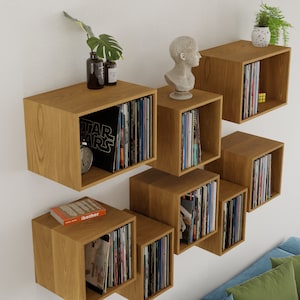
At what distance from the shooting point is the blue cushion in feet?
10.9


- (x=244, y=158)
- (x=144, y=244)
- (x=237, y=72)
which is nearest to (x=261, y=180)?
(x=244, y=158)

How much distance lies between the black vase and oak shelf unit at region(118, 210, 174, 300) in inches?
25.8

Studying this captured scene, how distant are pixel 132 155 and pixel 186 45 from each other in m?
0.51

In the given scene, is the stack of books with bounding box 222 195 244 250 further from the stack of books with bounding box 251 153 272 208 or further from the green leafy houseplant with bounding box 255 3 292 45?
the green leafy houseplant with bounding box 255 3 292 45


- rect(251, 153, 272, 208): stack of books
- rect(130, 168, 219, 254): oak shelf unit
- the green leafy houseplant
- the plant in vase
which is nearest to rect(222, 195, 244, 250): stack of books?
rect(251, 153, 272, 208): stack of books

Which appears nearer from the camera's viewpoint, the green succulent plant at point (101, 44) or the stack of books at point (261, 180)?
the green succulent plant at point (101, 44)

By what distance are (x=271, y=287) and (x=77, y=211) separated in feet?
4.10

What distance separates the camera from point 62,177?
6.92 feet

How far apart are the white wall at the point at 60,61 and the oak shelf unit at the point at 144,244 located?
0.16 m

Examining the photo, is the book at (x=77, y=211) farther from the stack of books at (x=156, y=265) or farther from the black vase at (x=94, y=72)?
the black vase at (x=94, y=72)

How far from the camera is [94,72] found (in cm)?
221

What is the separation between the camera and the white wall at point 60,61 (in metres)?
2.12

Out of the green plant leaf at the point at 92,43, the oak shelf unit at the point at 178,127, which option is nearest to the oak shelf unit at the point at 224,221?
the oak shelf unit at the point at 178,127

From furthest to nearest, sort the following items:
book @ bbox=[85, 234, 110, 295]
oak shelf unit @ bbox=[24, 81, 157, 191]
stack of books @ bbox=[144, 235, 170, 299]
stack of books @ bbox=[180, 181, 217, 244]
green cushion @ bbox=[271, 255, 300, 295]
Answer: green cushion @ bbox=[271, 255, 300, 295] < stack of books @ bbox=[180, 181, 217, 244] < stack of books @ bbox=[144, 235, 170, 299] < book @ bbox=[85, 234, 110, 295] < oak shelf unit @ bbox=[24, 81, 157, 191]
